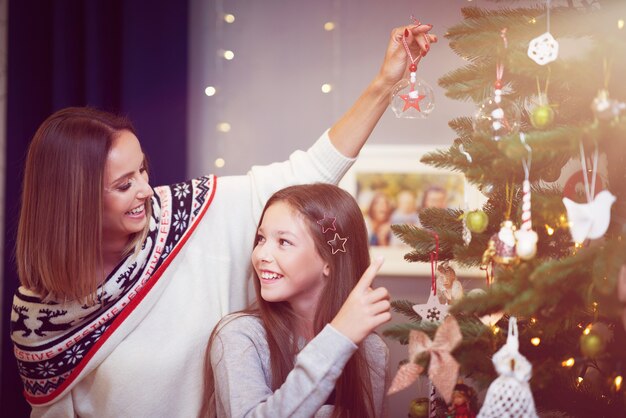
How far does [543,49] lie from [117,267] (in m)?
1.15

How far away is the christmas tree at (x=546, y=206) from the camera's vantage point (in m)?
0.92

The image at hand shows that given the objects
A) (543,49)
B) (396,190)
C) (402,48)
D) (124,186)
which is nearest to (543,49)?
(543,49)

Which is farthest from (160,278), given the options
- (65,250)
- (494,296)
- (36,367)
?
(494,296)

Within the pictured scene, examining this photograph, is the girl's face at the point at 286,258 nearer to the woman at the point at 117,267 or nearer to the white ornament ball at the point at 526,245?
the woman at the point at 117,267

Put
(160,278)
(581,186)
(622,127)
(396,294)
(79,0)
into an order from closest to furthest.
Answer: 1. (622,127)
2. (581,186)
3. (160,278)
4. (79,0)
5. (396,294)

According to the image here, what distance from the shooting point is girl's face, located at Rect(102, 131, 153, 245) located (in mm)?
1497

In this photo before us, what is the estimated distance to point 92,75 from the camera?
2.24 meters

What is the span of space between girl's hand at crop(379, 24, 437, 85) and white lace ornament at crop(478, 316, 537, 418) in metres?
0.72

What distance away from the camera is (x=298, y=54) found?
246cm

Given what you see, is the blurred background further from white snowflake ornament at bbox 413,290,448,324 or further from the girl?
white snowflake ornament at bbox 413,290,448,324

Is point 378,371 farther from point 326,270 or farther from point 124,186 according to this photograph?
point 124,186

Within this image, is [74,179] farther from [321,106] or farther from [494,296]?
[321,106]

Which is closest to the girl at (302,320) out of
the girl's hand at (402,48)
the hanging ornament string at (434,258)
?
the hanging ornament string at (434,258)

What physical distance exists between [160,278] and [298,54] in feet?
4.00
